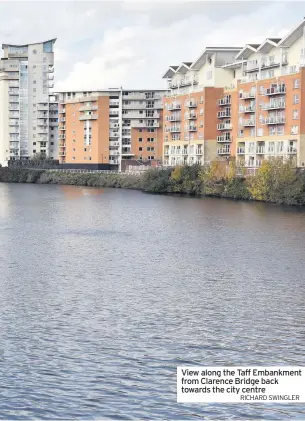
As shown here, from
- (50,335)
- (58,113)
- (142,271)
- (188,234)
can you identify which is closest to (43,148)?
(58,113)

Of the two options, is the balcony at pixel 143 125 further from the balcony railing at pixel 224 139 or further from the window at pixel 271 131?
the window at pixel 271 131

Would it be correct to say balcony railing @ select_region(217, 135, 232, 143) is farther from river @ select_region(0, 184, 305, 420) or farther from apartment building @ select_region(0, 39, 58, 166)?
apartment building @ select_region(0, 39, 58, 166)

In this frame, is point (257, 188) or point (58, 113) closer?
point (257, 188)

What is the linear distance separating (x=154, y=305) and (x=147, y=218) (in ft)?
74.8

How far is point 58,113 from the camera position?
106000 millimetres

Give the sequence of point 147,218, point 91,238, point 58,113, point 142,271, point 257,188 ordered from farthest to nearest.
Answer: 1. point 58,113
2. point 257,188
3. point 147,218
4. point 91,238
5. point 142,271

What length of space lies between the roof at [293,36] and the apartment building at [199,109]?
39.9ft

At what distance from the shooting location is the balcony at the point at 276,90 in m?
60.2

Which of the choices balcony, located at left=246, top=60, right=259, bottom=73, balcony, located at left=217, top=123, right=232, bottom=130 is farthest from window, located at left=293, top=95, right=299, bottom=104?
balcony, located at left=217, top=123, right=232, bottom=130

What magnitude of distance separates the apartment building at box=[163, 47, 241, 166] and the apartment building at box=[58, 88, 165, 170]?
47.0 ft

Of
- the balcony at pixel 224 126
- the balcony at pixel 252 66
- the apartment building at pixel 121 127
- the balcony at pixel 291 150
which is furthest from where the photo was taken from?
the apartment building at pixel 121 127

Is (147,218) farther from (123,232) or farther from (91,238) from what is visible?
(91,238)

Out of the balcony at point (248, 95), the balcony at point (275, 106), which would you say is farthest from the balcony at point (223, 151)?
the balcony at point (275, 106)

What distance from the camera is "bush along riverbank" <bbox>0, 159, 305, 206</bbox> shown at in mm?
52469
